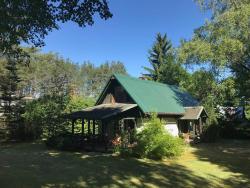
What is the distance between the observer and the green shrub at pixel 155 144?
21.4m

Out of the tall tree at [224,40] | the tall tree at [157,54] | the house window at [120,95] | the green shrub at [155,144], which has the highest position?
the tall tree at [157,54]

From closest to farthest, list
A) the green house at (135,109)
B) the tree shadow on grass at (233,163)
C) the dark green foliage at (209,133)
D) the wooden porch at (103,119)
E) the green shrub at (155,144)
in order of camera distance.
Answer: the tree shadow on grass at (233,163) → the green shrub at (155,144) → the wooden porch at (103,119) → the green house at (135,109) → the dark green foliage at (209,133)

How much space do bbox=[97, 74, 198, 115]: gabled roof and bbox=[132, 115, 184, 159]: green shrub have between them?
16.8 ft

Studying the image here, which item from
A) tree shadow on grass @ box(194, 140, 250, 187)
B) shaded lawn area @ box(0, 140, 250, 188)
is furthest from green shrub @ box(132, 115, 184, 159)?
tree shadow on grass @ box(194, 140, 250, 187)

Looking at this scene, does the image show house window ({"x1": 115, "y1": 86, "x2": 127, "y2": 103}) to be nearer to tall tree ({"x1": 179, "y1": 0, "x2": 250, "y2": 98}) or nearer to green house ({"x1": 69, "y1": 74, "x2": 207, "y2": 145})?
green house ({"x1": 69, "y1": 74, "x2": 207, "y2": 145})

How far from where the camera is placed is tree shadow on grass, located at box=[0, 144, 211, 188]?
46.2ft

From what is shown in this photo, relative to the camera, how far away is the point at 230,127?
39.6 m

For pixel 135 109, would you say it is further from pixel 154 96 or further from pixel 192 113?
pixel 192 113

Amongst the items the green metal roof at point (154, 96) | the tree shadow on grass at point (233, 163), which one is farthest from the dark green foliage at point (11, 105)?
the tree shadow on grass at point (233, 163)

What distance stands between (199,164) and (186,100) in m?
17.6

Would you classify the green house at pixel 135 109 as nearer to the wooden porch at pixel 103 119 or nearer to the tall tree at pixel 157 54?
the wooden porch at pixel 103 119

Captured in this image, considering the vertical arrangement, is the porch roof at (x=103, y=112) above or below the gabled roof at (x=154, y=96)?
below

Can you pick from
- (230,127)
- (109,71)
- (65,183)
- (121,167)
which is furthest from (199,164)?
(109,71)

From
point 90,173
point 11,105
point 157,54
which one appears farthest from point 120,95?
point 157,54
